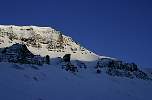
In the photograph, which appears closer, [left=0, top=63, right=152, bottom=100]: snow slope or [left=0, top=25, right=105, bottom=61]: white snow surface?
Answer: [left=0, top=63, right=152, bottom=100]: snow slope

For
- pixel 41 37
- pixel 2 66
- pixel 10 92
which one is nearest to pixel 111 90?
pixel 2 66

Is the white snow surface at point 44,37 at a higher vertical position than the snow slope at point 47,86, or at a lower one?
higher

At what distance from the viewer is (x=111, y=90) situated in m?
90.2

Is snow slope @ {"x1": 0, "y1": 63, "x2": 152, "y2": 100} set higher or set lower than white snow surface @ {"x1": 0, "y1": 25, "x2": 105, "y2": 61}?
lower

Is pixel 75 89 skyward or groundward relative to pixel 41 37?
groundward

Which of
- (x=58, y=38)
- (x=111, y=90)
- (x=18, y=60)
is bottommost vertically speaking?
(x=111, y=90)

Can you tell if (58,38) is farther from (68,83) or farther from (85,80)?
(68,83)

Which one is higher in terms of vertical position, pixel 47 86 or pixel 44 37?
pixel 44 37

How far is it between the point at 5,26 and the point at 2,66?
12836 cm

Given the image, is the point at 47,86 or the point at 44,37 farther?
the point at 44,37

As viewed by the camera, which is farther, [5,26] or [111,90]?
[5,26]

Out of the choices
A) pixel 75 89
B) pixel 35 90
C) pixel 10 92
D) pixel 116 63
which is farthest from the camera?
pixel 116 63

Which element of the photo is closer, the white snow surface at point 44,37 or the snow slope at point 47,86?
the snow slope at point 47,86

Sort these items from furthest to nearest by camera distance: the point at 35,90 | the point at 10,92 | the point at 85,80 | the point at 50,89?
1. the point at 85,80
2. the point at 50,89
3. the point at 35,90
4. the point at 10,92
